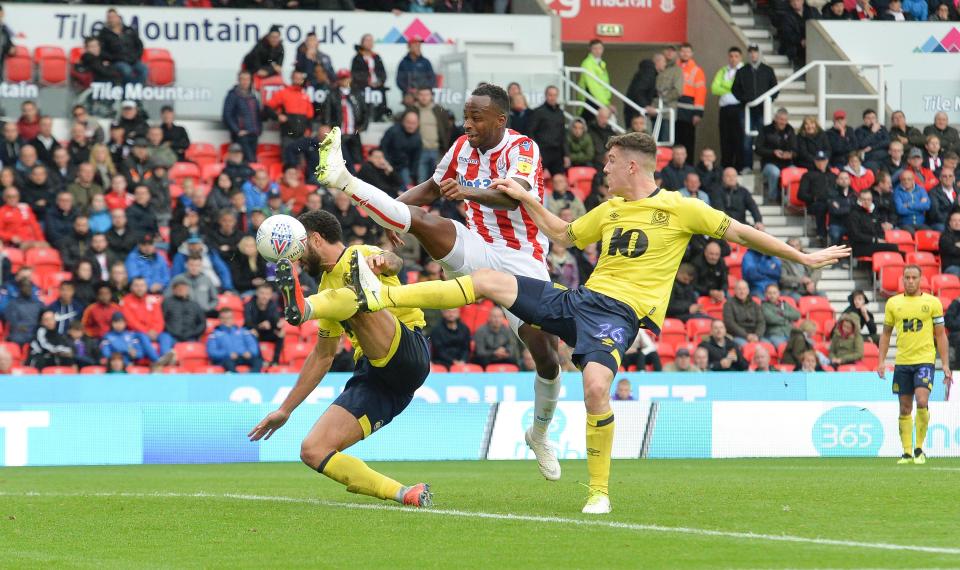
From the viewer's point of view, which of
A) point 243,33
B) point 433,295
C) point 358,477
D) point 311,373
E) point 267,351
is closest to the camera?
point 433,295

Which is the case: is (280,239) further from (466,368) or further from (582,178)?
(582,178)

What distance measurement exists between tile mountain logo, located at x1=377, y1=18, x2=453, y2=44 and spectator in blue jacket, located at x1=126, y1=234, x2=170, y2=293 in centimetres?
734

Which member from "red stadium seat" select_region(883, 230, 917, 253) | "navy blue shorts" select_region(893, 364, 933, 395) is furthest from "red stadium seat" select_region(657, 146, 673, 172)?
"navy blue shorts" select_region(893, 364, 933, 395)

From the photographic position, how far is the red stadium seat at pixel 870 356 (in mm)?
23761

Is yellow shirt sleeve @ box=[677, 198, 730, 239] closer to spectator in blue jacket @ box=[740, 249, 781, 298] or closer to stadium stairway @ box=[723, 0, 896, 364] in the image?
spectator in blue jacket @ box=[740, 249, 781, 298]

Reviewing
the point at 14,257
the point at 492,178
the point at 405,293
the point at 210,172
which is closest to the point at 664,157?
the point at 210,172

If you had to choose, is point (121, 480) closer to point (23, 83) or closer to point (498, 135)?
point (498, 135)

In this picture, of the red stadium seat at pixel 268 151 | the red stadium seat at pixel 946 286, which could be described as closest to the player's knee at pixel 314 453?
the red stadium seat at pixel 268 151

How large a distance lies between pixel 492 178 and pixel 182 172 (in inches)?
505

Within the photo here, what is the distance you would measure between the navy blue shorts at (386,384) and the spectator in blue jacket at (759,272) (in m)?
14.6

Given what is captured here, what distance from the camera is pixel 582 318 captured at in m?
9.70

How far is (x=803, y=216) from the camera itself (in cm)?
2764

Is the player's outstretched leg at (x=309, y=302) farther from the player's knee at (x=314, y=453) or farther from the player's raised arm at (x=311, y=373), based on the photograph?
the player's knee at (x=314, y=453)

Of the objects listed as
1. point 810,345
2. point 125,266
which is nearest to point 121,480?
point 125,266
